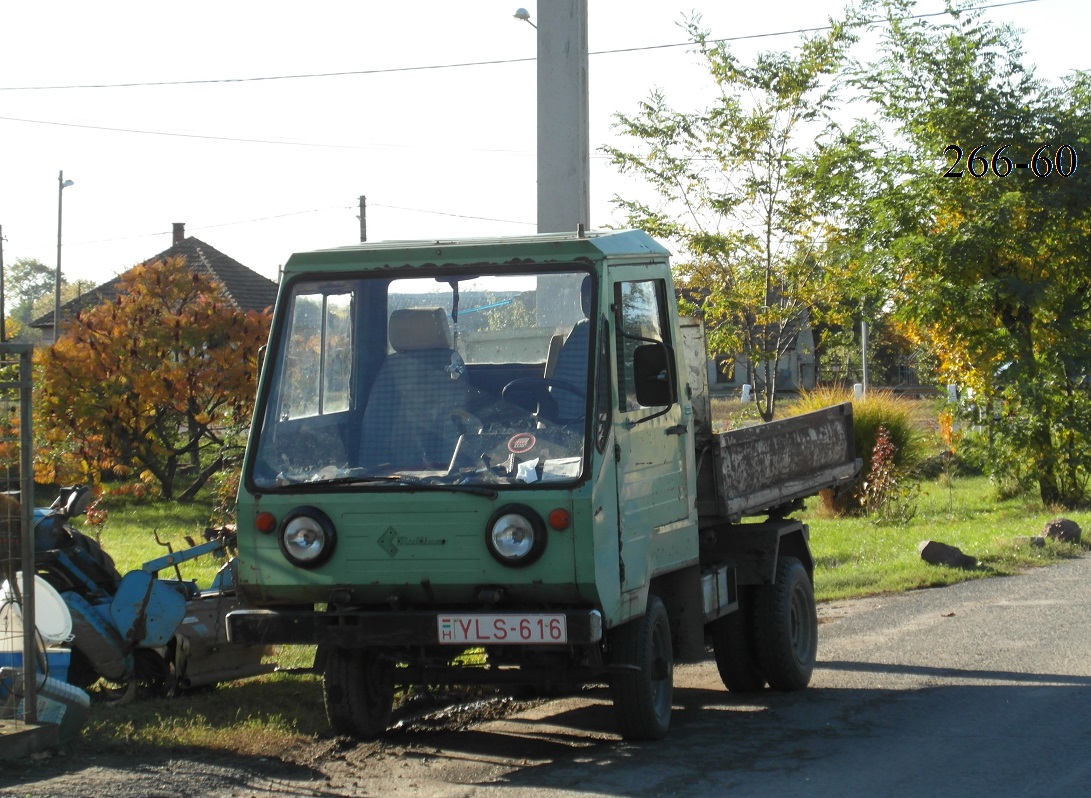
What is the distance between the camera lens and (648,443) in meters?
7.03

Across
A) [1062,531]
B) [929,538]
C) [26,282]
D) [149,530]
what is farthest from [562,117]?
[26,282]

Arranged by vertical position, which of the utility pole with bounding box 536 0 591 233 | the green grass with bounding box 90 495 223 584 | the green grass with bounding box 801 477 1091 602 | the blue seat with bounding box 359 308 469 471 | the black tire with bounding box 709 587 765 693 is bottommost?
the green grass with bounding box 801 477 1091 602

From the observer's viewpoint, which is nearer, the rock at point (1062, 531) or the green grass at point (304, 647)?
the green grass at point (304, 647)

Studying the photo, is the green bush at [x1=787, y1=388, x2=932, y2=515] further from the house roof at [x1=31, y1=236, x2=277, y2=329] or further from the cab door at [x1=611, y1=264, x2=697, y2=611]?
the house roof at [x1=31, y1=236, x2=277, y2=329]

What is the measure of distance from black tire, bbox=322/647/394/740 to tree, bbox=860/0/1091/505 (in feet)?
41.4

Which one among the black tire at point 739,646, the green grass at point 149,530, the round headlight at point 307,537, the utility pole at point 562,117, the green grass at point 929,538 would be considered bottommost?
the green grass at point 929,538

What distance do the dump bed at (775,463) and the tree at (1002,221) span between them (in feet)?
27.8

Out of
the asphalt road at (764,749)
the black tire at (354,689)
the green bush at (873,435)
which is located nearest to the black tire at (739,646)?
the asphalt road at (764,749)

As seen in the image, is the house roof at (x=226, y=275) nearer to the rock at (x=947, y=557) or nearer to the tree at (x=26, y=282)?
the rock at (x=947, y=557)

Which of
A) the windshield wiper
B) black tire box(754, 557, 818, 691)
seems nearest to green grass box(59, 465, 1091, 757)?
the windshield wiper

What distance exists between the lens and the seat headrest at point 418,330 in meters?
7.09

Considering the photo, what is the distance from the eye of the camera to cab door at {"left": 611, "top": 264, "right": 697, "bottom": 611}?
21.9 feet

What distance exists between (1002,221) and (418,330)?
12.9m

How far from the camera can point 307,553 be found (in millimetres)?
6508
